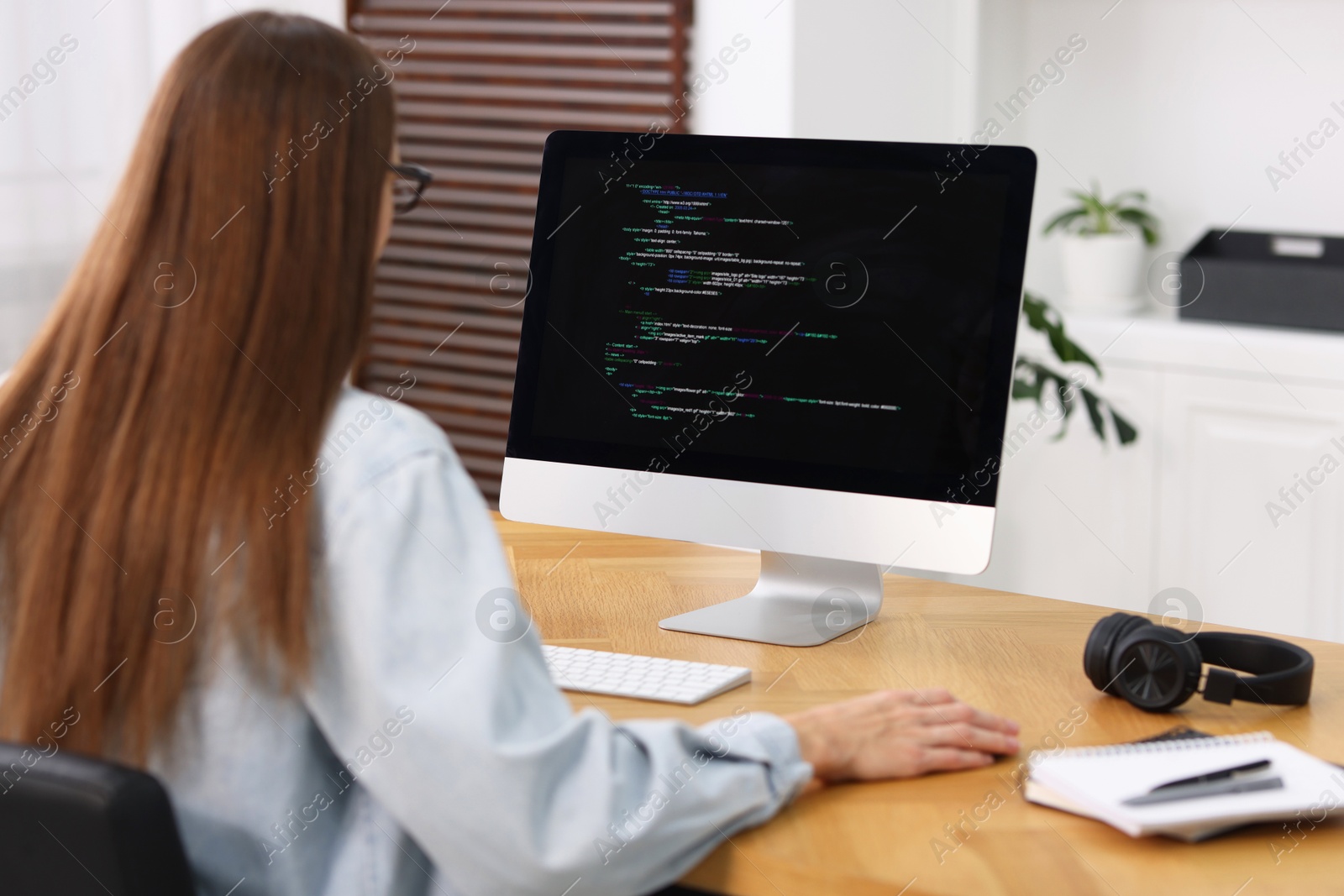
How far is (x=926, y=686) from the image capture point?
1146mm

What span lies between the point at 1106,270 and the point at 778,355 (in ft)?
5.73

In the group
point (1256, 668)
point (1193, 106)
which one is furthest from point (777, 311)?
point (1193, 106)

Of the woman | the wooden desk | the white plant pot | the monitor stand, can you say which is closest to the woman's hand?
the wooden desk

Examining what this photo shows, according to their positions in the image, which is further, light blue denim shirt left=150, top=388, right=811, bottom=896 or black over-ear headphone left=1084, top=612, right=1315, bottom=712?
black over-ear headphone left=1084, top=612, right=1315, bottom=712

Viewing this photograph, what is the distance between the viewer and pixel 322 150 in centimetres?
84

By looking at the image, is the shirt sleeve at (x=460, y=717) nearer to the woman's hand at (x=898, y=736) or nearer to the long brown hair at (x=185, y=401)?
the long brown hair at (x=185, y=401)

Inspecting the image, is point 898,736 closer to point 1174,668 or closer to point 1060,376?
point 1174,668

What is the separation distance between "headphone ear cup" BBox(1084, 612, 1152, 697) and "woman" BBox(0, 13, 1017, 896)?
41 cm

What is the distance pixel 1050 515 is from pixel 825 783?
211 cm

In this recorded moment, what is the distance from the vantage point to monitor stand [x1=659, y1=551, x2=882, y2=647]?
1275mm

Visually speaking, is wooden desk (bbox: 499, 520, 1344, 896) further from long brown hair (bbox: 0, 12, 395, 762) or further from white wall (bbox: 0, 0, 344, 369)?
A: white wall (bbox: 0, 0, 344, 369)

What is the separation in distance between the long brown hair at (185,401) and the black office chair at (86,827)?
10 cm

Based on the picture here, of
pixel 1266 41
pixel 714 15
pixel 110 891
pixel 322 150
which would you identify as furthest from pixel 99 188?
pixel 1266 41

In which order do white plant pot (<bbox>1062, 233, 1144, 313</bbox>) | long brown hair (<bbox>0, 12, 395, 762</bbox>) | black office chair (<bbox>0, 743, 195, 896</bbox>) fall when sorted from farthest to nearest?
white plant pot (<bbox>1062, 233, 1144, 313</bbox>) → long brown hair (<bbox>0, 12, 395, 762</bbox>) → black office chair (<bbox>0, 743, 195, 896</bbox>)
